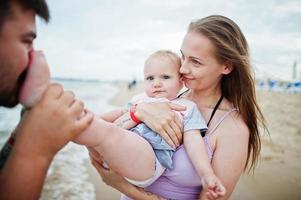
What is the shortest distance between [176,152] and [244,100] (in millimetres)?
792

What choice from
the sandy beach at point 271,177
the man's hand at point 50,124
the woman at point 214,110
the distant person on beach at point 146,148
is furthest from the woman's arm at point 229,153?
the sandy beach at point 271,177

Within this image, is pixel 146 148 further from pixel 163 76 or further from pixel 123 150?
pixel 163 76

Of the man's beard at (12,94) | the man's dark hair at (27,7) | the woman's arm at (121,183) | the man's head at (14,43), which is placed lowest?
the woman's arm at (121,183)

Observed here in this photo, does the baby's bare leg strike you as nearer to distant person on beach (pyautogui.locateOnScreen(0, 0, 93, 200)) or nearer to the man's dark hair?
distant person on beach (pyautogui.locateOnScreen(0, 0, 93, 200))

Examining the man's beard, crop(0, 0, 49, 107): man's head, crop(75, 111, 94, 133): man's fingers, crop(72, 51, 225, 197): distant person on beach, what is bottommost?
→ crop(72, 51, 225, 197): distant person on beach

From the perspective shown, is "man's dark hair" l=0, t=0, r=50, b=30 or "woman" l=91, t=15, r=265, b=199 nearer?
"man's dark hair" l=0, t=0, r=50, b=30

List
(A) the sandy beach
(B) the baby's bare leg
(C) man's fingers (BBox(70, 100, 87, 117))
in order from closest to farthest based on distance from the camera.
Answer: (C) man's fingers (BBox(70, 100, 87, 117)), (B) the baby's bare leg, (A) the sandy beach

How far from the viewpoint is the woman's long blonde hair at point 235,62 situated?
271 centimetres

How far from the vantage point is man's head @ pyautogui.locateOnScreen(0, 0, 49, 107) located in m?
1.43

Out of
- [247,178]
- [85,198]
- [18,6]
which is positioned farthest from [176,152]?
[247,178]

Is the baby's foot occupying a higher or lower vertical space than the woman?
higher

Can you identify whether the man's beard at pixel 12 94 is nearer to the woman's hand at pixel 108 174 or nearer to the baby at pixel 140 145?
the baby at pixel 140 145

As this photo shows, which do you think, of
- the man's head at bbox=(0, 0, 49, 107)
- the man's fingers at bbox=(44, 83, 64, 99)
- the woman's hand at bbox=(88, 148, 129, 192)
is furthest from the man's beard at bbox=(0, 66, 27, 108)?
the woman's hand at bbox=(88, 148, 129, 192)

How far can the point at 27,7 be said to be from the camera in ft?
5.02
